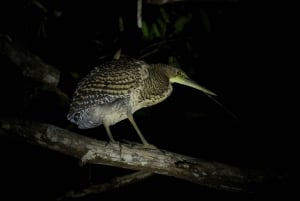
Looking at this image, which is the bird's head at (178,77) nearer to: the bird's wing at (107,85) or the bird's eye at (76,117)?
the bird's wing at (107,85)

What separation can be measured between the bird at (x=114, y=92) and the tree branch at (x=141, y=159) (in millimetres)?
364

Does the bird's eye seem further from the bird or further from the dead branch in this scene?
the dead branch

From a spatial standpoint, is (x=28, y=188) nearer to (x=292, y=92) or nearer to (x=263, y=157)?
(x=263, y=157)

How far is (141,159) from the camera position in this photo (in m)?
2.47

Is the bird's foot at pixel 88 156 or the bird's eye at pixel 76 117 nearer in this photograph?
the bird's foot at pixel 88 156

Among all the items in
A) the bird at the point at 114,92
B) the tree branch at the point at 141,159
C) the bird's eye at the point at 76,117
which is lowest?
the tree branch at the point at 141,159

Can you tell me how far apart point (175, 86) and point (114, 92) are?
133cm

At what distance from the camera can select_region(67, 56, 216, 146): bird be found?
281 cm

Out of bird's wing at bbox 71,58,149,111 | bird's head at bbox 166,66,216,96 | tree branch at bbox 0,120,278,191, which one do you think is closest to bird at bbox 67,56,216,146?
bird's wing at bbox 71,58,149,111

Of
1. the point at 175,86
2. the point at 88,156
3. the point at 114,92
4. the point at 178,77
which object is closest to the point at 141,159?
the point at 88,156

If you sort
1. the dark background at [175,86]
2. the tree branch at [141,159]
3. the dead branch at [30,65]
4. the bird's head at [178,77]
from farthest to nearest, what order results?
the dark background at [175,86] < the dead branch at [30,65] < the bird's head at [178,77] < the tree branch at [141,159]

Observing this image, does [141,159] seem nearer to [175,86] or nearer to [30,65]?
[30,65]

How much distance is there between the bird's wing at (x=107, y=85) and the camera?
2.80 metres

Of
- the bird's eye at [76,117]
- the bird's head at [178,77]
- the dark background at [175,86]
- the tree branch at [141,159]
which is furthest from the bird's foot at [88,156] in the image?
the dark background at [175,86]
